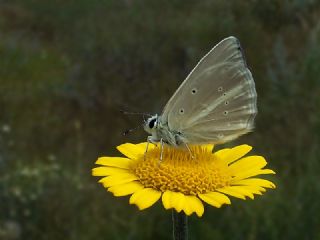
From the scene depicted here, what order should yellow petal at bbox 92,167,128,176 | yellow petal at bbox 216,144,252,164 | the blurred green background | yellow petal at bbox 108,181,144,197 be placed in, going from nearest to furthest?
1. yellow petal at bbox 108,181,144,197
2. yellow petal at bbox 92,167,128,176
3. yellow petal at bbox 216,144,252,164
4. the blurred green background

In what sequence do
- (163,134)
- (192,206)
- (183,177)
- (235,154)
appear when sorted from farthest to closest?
(235,154), (163,134), (183,177), (192,206)

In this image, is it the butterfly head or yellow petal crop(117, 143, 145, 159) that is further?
yellow petal crop(117, 143, 145, 159)

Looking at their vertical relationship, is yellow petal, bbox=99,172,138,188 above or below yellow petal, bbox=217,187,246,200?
above

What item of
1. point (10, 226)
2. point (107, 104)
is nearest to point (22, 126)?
point (107, 104)

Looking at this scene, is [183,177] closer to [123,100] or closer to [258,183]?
[258,183]

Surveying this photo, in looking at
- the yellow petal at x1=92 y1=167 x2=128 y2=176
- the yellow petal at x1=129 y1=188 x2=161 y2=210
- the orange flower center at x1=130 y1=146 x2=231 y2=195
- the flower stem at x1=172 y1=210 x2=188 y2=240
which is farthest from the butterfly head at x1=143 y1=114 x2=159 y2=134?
the flower stem at x1=172 y1=210 x2=188 y2=240

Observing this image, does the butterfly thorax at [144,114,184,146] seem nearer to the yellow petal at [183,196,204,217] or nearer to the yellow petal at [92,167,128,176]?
the yellow petal at [92,167,128,176]

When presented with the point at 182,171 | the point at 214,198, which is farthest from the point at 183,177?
A: the point at 214,198

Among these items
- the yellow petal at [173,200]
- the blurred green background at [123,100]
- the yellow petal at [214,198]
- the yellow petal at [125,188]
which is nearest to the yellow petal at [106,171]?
the yellow petal at [125,188]
